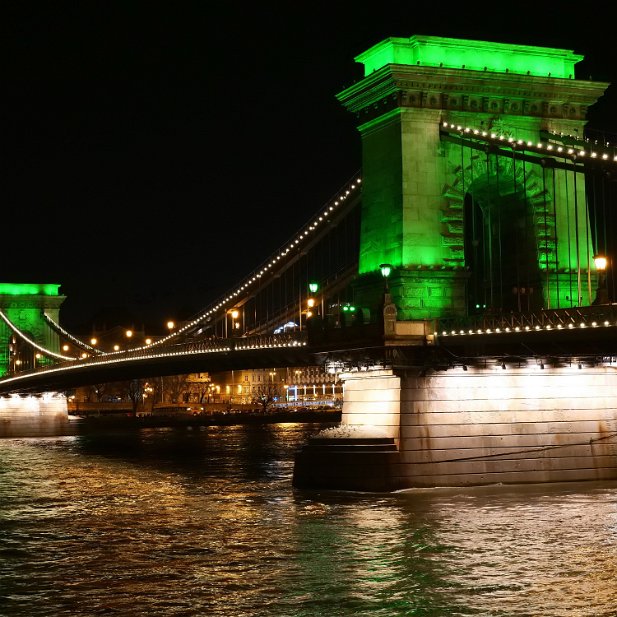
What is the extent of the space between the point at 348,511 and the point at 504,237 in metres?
14.2

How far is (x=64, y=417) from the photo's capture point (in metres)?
90.9

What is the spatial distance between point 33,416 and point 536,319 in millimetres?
62053

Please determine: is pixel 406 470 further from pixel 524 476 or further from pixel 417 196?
pixel 417 196

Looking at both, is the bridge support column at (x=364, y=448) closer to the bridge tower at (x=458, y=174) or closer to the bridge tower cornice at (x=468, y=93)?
the bridge tower at (x=458, y=174)

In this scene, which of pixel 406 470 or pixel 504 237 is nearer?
pixel 406 470

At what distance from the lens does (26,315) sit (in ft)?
388

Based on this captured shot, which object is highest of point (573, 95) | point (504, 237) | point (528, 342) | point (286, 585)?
point (573, 95)

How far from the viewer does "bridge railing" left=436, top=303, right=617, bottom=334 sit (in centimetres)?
3094

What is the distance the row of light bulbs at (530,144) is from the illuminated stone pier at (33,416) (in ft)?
176

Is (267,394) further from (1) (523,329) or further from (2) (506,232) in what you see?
(1) (523,329)

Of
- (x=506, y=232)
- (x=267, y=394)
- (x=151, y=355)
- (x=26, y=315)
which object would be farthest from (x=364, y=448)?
(x=267, y=394)

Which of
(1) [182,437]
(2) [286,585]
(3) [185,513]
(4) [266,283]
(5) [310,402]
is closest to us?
(2) [286,585]

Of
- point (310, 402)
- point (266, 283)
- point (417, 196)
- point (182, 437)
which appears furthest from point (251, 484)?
point (310, 402)

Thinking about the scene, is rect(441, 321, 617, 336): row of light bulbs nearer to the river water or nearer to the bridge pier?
the bridge pier
